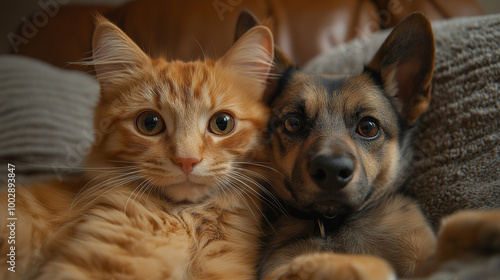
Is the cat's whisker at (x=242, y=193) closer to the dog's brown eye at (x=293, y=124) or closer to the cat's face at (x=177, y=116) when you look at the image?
the cat's face at (x=177, y=116)

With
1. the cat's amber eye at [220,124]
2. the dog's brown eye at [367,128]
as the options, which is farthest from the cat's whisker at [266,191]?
the dog's brown eye at [367,128]

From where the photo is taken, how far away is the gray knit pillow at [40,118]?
5.75 ft

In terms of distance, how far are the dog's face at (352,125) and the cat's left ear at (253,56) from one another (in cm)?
14

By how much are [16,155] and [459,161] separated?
6.67 feet

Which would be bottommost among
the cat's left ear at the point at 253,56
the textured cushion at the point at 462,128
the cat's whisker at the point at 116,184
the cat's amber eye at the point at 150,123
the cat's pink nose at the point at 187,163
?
the textured cushion at the point at 462,128

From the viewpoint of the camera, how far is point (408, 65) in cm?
135

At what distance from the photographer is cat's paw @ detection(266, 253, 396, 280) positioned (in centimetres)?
72

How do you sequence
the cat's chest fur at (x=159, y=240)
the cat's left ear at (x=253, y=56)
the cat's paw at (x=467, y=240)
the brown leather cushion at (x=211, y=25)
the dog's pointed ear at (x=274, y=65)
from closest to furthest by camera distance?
1. the cat's paw at (x=467, y=240)
2. the cat's chest fur at (x=159, y=240)
3. the cat's left ear at (x=253, y=56)
4. the dog's pointed ear at (x=274, y=65)
5. the brown leather cushion at (x=211, y=25)

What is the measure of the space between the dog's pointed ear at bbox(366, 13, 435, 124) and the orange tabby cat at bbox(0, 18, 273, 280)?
0.50 meters

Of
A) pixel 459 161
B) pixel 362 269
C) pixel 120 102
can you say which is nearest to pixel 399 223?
pixel 459 161

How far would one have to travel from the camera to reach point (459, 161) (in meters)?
1.25

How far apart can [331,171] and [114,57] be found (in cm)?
82

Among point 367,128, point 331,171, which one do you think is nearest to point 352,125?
point 367,128

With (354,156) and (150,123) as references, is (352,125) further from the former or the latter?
(150,123)
